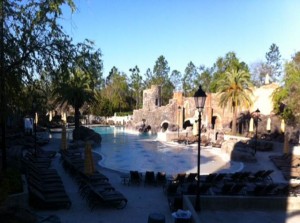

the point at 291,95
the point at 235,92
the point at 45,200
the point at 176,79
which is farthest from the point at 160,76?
the point at 45,200

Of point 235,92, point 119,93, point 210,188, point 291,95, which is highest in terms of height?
point 119,93

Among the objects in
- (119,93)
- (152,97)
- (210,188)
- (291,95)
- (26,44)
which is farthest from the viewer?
(119,93)

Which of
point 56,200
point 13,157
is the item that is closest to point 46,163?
point 13,157

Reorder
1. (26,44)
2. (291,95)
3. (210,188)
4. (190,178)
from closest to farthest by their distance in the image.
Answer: (26,44)
(210,188)
(190,178)
(291,95)

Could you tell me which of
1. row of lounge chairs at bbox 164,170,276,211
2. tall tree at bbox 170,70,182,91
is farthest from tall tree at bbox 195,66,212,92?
row of lounge chairs at bbox 164,170,276,211

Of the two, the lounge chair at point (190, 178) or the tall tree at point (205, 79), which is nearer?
the lounge chair at point (190, 178)

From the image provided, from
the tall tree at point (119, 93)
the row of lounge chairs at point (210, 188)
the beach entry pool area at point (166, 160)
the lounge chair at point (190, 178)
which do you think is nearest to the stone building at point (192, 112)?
the beach entry pool area at point (166, 160)

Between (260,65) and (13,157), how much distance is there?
211ft

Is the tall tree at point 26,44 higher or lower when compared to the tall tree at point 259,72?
lower

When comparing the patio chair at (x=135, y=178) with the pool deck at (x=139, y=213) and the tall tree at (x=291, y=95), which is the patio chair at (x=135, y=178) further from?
the tall tree at (x=291, y=95)

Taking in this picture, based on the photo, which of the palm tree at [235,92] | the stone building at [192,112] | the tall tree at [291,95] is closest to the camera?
the tall tree at [291,95]

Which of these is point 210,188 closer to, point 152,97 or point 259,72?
point 152,97

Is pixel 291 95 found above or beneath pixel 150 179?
above

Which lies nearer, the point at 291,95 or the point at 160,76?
the point at 291,95
